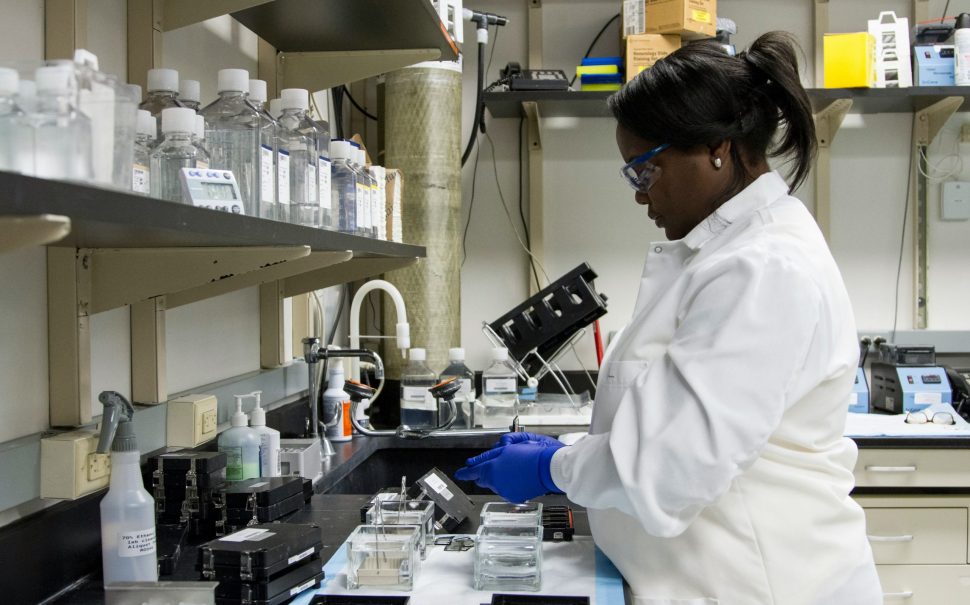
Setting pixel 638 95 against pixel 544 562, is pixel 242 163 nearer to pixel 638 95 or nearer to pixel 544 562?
pixel 638 95

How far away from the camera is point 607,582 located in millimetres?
1291

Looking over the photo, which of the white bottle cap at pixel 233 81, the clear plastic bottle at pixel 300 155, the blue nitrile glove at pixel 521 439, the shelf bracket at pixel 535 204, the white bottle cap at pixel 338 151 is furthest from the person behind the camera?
the shelf bracket at pixel 535 204

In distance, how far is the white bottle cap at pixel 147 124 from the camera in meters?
1.20

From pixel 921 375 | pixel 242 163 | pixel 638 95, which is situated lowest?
pixel 921 375

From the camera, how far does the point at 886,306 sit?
333cm

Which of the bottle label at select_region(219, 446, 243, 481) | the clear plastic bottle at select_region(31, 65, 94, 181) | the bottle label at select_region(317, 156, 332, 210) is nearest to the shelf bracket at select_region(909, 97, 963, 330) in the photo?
the bottle label at select_region(317, 156, 332, 210)

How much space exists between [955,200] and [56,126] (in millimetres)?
3293

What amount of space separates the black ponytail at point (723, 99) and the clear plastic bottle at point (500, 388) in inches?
57.5

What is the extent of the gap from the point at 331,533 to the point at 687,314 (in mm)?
743

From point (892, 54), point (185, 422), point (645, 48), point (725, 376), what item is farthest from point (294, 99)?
point (892, 54)

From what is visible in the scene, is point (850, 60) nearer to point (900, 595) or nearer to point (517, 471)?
point (900, 595)

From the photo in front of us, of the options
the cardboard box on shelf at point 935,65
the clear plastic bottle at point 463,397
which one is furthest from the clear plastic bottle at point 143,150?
the cardboard box on shelf at point 935,65

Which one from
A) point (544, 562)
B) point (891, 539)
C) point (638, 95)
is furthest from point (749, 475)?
point (891, 539)

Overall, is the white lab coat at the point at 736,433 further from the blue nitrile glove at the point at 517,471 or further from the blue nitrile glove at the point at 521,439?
the blue nitrile glove at the point at 521,439
